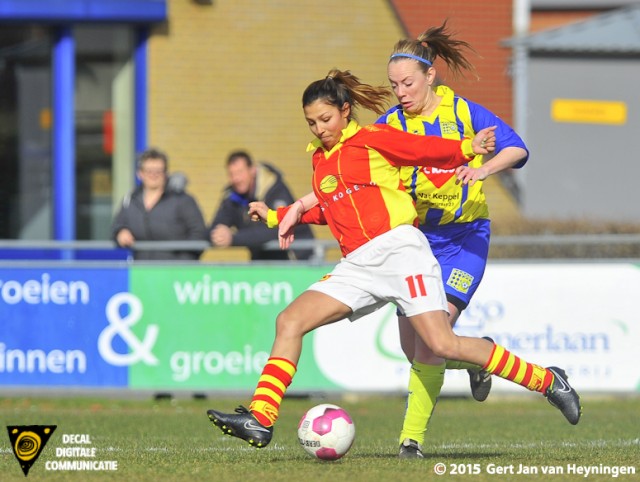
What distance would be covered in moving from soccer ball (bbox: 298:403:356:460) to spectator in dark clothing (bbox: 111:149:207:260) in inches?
235

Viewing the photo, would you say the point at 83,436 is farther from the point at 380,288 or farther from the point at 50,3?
the point at 50,3

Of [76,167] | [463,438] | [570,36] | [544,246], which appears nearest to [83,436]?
[463,438]

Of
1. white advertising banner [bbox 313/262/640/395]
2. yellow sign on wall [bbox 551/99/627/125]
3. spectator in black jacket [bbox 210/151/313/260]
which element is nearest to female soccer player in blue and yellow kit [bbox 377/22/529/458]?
white advertising banner [bbox 313/262/640/395]

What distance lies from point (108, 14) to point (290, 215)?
32.1ft

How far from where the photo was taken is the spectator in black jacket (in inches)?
499

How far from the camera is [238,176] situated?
1280 cm

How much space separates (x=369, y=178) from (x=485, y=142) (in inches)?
25.5

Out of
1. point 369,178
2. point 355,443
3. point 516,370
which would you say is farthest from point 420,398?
point 355,443

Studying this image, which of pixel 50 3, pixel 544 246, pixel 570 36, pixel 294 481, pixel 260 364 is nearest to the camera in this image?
pixel 294 481

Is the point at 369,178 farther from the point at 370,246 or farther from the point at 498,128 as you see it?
the point at 498,128

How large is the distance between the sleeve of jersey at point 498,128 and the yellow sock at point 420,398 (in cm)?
125

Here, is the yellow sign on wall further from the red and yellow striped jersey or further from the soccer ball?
the soccer ball

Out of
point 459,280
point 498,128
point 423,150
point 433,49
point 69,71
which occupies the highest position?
point 69,71

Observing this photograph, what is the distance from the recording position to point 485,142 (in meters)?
7.02
